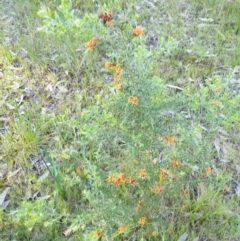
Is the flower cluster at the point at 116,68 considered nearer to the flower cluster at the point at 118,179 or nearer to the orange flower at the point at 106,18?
the orange flower at the point at 106,18

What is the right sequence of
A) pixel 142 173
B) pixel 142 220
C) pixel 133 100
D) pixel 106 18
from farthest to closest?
pixel 142 220, pixel 142 173, pixel 133 100, pixel 106 18

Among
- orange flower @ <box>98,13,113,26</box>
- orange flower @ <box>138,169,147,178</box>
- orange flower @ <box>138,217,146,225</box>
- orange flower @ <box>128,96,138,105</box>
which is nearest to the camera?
orange flower @ <box>98,13,113,26</box>

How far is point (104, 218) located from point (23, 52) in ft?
4.94

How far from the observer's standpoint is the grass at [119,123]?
1.21 metres

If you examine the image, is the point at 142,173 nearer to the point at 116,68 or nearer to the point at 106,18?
the point at 116,68

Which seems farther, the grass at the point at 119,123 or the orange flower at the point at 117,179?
the orange flower at the point at 117,179

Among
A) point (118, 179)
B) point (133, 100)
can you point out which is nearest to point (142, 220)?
point (118, 179)

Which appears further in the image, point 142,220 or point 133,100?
point 142,220

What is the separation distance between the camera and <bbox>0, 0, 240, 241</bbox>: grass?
47.5 inches

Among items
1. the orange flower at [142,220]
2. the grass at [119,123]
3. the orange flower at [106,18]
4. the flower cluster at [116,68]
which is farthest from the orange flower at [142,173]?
the orange flower at [106,18]

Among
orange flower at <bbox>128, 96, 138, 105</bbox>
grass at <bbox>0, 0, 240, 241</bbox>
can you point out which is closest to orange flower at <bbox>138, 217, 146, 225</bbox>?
grass at <bbox>0, 0, 240, 241</bbox>

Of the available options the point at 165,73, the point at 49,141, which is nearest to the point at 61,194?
the point at 49,141

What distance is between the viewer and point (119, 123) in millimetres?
1434

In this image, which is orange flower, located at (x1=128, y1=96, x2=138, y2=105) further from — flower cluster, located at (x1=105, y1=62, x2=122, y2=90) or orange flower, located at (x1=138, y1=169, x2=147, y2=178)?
orange flower, located at (x1=138, y1=169, x2=147, y2=178)
